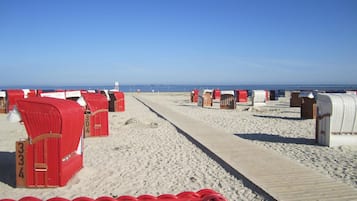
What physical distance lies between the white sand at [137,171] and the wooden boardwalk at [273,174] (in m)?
0.28

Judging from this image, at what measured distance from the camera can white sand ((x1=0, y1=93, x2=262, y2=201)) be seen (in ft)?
19.0

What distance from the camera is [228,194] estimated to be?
18.6 ft

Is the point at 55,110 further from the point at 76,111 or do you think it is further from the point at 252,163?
the point at 252,163

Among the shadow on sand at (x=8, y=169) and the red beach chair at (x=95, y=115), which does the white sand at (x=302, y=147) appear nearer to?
the red beach chair at (x=95, y=115)

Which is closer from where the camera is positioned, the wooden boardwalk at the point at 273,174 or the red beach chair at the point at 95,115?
the wooden boardwalk at the point at 273,174

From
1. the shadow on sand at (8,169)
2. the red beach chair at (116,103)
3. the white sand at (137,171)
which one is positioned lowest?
the white sand at (137,171)

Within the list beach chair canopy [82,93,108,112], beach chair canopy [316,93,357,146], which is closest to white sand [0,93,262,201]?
beach chair canopy [82,93,108,112]

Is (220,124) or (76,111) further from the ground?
(76,111)

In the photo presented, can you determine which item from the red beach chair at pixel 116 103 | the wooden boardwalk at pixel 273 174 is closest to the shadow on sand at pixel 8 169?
the wooden boardwalk at pixel 273 174

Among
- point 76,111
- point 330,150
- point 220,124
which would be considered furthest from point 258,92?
point 76,111

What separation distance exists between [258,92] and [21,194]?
23.0 m

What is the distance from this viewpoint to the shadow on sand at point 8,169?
6323 mm

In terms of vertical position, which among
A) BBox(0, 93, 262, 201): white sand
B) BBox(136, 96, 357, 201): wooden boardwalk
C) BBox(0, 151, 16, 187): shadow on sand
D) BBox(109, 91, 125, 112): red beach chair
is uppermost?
BBox(109, 91, 125, 112): red beach chair

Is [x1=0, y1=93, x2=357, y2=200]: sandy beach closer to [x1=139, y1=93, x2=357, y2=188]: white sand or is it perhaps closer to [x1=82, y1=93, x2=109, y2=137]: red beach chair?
[x1=139, y1=93, x2=357, y2=188]: white sand
